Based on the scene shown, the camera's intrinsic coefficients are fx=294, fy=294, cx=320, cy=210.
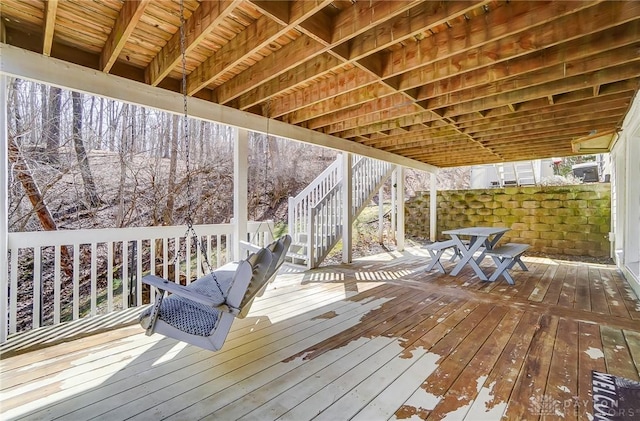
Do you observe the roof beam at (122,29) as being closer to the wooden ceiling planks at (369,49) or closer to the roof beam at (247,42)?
the wooden ceiling planks at (369,49)

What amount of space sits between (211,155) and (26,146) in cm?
405

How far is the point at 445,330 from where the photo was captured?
2.64 metres

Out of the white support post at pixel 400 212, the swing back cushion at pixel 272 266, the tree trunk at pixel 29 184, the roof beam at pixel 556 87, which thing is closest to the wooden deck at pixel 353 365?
the swing back cushion at pixel 272 266

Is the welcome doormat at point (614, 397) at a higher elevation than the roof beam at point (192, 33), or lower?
lower

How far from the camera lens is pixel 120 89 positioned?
2975mm

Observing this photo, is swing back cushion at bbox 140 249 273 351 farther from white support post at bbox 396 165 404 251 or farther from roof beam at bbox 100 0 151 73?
white support post at bbox 396 165 404 251

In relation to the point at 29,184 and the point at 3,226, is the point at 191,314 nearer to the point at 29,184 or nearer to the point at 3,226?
the point at 3,226

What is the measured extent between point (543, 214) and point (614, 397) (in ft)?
23.0

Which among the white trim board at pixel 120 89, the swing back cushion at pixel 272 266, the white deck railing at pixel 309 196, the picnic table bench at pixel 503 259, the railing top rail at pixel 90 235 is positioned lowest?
the picnic table bench at pixel 503 259

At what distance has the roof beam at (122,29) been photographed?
203 centimetres

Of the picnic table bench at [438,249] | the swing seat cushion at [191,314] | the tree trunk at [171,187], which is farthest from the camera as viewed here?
the tree trunk at [171,187]

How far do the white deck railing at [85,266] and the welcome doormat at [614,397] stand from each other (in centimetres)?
280

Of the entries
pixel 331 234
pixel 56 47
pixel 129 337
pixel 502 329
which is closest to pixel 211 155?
pixel 331 234

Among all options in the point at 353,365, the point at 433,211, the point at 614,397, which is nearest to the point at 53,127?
the point at 353,365
